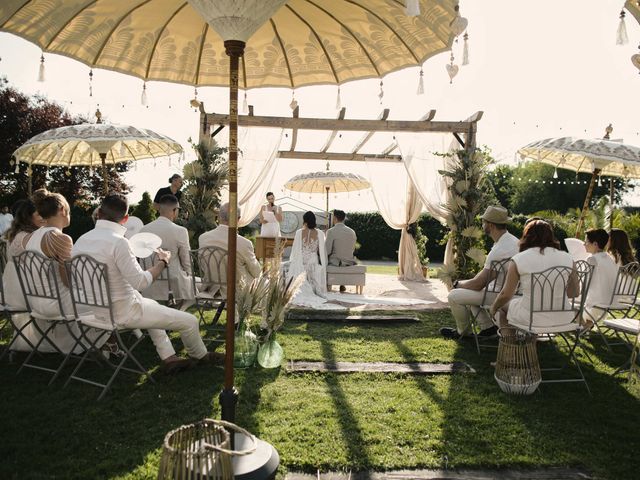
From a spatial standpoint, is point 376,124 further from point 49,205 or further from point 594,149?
point 49,205

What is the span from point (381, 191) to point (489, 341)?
6.78m

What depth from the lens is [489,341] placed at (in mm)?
5926

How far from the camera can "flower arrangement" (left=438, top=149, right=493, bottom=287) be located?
8.74m

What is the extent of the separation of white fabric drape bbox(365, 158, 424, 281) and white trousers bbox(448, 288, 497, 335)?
238 inches

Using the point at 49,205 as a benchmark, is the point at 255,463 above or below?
below

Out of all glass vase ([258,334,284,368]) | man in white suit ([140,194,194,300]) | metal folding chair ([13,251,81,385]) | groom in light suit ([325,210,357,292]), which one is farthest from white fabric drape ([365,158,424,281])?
metal folding chair ([13,251,81,385])

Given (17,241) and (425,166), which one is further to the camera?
(425,166)

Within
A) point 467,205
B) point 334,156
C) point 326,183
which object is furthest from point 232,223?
point 326,183

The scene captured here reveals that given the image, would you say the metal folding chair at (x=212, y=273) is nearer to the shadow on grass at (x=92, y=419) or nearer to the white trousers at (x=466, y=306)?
the shadow on grass at (x=92, y=419)

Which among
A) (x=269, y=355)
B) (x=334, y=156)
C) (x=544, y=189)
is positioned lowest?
(x=269, y=355)

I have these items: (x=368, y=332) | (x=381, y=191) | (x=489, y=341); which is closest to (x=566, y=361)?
(x=489, y=341)

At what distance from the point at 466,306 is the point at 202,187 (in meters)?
4.77

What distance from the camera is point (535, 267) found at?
4.22m

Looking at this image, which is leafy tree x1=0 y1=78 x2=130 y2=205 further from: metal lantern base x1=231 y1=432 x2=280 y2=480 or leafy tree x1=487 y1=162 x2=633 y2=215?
leafy tree x1=487 y1=162 x2=633 y2=215
